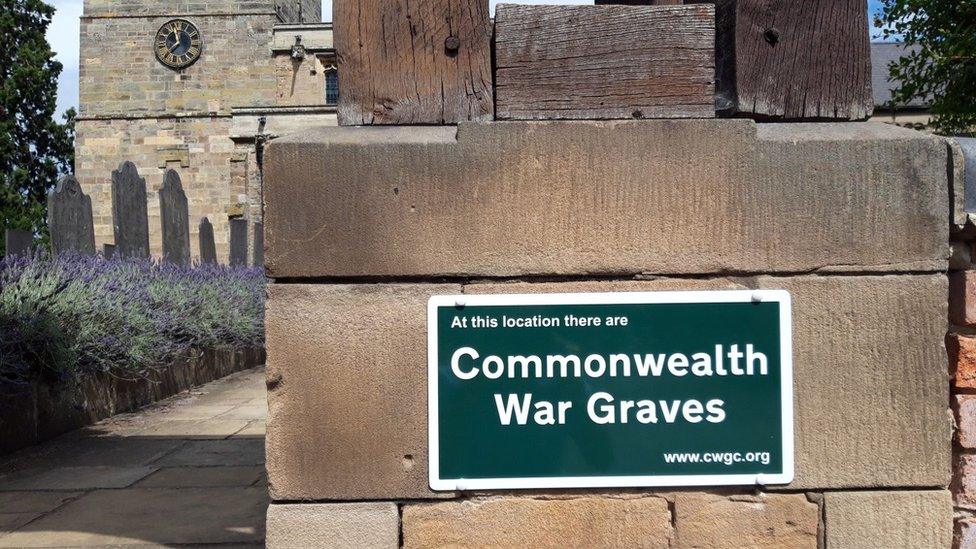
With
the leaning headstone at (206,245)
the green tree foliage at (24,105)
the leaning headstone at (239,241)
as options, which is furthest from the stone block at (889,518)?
the green tree foliage at (24,105)

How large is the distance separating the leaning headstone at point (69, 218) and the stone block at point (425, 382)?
637 centimetres

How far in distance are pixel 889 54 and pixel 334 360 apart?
118 ft

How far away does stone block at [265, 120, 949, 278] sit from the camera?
2316 mm

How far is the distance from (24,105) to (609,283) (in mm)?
34131

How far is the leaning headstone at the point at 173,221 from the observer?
33.8ft

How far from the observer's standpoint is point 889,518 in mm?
2354

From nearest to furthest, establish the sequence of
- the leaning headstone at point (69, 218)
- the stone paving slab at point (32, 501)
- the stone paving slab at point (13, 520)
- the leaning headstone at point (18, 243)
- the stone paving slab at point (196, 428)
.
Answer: the stone paving slab at point (13, 520) → the stone paving slab at point (32, 501) → the stone paving slab at point (196, 428) → the leaning headstone at point (18, 243) → the leaning headstone at point (69, 218)

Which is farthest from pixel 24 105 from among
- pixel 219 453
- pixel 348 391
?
pixel 348 391

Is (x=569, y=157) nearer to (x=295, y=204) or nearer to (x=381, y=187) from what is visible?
(x=381, y=187)

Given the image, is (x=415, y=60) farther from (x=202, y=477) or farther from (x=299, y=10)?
(x=299, y=10)

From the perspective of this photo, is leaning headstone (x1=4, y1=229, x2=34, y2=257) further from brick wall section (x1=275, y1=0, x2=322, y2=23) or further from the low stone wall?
brick wall section (x1=275, y1=0, x2=322, y2=23)

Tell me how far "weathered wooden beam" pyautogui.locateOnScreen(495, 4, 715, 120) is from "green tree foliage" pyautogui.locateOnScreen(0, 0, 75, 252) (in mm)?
29251

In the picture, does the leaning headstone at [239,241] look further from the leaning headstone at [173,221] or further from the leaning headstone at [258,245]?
the leaning headstone at [173,221]

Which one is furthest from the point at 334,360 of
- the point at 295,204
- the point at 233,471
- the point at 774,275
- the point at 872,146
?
the point at 233,471
